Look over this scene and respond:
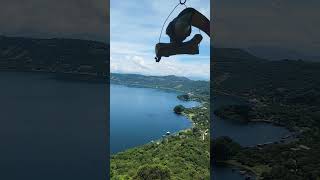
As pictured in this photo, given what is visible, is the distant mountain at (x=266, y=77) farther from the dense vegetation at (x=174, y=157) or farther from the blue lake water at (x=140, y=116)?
the blue lake water at (x=140, y=116)

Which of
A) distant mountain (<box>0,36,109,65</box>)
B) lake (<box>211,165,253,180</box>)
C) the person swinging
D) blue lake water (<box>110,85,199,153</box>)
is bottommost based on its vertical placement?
lake (<box>211,165,253,180</box>)

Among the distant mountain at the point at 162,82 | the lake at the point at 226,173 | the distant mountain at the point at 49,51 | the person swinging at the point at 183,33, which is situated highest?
the distant mountain at the point at 49,51

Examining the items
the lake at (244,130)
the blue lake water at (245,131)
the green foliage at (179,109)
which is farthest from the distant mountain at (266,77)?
the green foliage at (179,109)

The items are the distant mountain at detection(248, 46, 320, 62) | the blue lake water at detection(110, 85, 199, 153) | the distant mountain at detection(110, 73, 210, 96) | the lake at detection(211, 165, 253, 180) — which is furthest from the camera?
the distant mountain at detection(110, 73, 210, 96)

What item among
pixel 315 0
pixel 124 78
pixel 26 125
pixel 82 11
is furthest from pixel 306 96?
pixel 124 78

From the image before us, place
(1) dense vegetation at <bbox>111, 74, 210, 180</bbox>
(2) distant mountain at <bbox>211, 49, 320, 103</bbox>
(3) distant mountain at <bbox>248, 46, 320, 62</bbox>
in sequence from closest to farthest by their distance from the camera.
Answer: (1) dense vegetation at <bbox>111, 74, 210, 180</bbox> < (3) distant mountain at <bbox>248, 46, 320, 62</bbox> < (2) distant mountain at <bbox>211, 49, 320, 103</bbox>

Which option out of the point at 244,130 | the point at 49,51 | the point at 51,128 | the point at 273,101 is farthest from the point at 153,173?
the point at 273,101

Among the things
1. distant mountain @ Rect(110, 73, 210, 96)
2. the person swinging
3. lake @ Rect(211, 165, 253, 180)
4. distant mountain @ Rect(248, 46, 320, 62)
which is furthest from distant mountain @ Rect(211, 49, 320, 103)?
the person swinging

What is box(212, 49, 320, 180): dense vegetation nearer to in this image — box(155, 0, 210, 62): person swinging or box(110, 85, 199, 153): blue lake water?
box(110, 85, 199, 153): blue lake water
